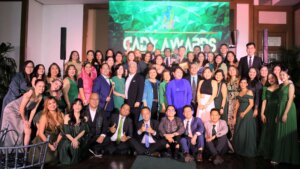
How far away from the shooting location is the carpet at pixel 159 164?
3.59 metres

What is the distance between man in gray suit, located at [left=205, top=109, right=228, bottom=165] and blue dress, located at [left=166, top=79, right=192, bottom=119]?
468 mm

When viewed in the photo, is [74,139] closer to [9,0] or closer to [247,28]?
[9,0]

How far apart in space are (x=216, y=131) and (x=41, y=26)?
586 cm

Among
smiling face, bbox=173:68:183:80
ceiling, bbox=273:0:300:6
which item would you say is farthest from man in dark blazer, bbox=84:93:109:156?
ceiling, bbox=273:0:300:6

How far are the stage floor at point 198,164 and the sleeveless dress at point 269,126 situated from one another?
0.57 ft

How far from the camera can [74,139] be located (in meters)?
3.80

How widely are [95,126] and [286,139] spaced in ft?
9.12

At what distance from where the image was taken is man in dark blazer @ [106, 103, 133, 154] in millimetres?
4375

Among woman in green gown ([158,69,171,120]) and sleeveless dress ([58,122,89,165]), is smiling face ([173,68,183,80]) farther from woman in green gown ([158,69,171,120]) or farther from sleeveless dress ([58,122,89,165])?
sleeveless dress ([58,122,89,165])

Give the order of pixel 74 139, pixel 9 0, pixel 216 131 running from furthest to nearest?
pixel 9 0
pixel 216 131
pixel 74 139

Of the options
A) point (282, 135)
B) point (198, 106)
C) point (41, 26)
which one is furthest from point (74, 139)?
point (41, 26)

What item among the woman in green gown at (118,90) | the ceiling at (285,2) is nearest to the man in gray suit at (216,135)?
the woman in green gown at (118,90)

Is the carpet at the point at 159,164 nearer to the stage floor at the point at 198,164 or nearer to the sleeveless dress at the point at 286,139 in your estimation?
the stage floor at the point at 198,164

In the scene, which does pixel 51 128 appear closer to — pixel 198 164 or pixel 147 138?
pixel 147 138
